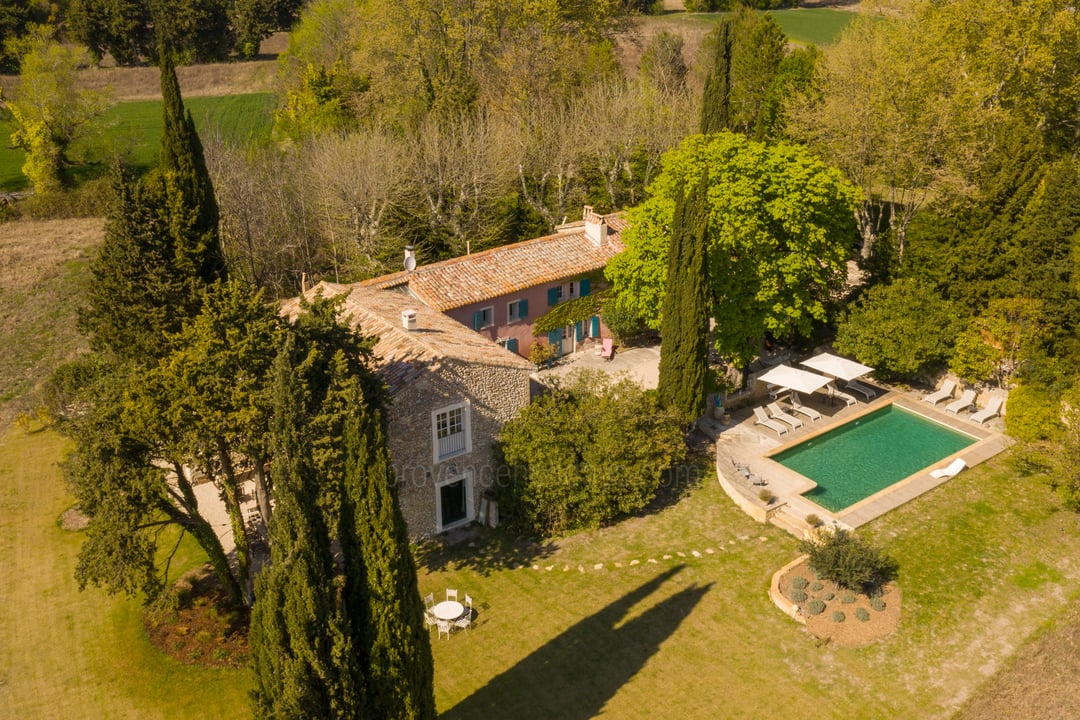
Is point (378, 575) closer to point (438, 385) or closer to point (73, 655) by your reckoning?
point (438, 385)

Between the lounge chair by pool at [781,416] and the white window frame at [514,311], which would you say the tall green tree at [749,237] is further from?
the white window frame at [514,311]

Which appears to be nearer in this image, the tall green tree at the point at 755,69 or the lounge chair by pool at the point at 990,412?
the lounge chair by pool at the point at 990,412

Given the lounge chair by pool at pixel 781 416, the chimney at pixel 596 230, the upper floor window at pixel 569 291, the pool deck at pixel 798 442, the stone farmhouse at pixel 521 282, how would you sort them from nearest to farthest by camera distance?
the pool deck at pixel 798 442 < the lounge chair by pool at pixel 781 416 < the stone farmhouse at pixel 521 282 < the upper floor window at pixel 569 291 < the chimney at pixel 596 230

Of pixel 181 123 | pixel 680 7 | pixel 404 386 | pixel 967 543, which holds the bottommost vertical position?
pixel 967 543

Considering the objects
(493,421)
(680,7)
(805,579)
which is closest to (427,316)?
(493,421)

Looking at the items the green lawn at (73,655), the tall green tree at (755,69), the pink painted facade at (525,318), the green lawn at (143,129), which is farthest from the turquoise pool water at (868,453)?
the green lawn at (143,129)

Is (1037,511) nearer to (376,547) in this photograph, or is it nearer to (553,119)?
(376,547)

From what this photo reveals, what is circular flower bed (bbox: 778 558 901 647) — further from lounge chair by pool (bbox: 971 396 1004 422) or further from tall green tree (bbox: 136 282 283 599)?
tall green tree (bbox: 136 282 283 599)

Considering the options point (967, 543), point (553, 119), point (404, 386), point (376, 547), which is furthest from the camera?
point (553, 119)
